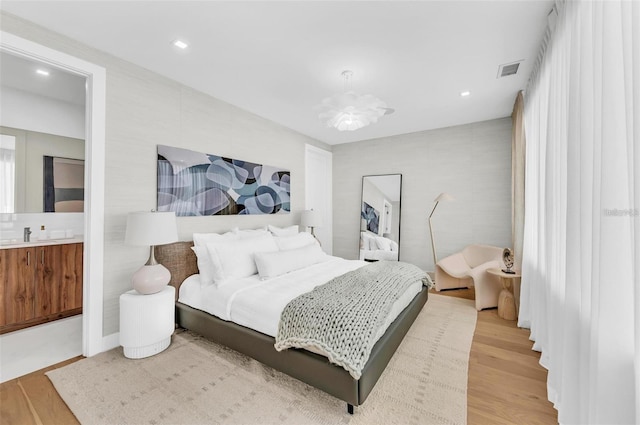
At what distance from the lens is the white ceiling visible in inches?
73.7

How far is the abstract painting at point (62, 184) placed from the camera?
11.0 feet

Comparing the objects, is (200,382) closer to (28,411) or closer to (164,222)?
(28,411)

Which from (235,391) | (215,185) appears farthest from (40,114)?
(235,391)

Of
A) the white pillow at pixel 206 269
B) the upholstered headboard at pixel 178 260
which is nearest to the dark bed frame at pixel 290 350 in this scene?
the upholstered headboard at pixel 178 260

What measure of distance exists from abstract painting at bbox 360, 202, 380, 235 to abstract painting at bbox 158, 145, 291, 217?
68.8 inches

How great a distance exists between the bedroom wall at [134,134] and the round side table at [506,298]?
3.54 m

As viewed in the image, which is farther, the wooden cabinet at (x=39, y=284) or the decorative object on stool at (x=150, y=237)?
the wooden cabinet at (x=39, y=284)

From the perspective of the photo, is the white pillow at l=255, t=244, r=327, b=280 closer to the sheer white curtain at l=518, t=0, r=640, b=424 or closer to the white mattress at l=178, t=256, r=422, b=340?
the white mattress at l=178, t=256, r=422, b=340

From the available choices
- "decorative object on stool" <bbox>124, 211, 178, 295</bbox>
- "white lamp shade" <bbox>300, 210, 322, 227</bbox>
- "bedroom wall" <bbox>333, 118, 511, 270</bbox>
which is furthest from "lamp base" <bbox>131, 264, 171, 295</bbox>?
"bedroom wall" <bbox>333, 118, 511, 270</bbox>

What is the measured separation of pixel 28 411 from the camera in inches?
66.9

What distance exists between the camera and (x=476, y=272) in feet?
11.3

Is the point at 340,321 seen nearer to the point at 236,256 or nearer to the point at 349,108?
the point at 236,256

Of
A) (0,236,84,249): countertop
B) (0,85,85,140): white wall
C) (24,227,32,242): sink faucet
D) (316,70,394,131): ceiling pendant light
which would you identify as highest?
(0,85,85,140): white wall

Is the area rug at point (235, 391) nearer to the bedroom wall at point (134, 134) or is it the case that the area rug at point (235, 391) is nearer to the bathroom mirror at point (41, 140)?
the bedroom wall at point (134, 134)
